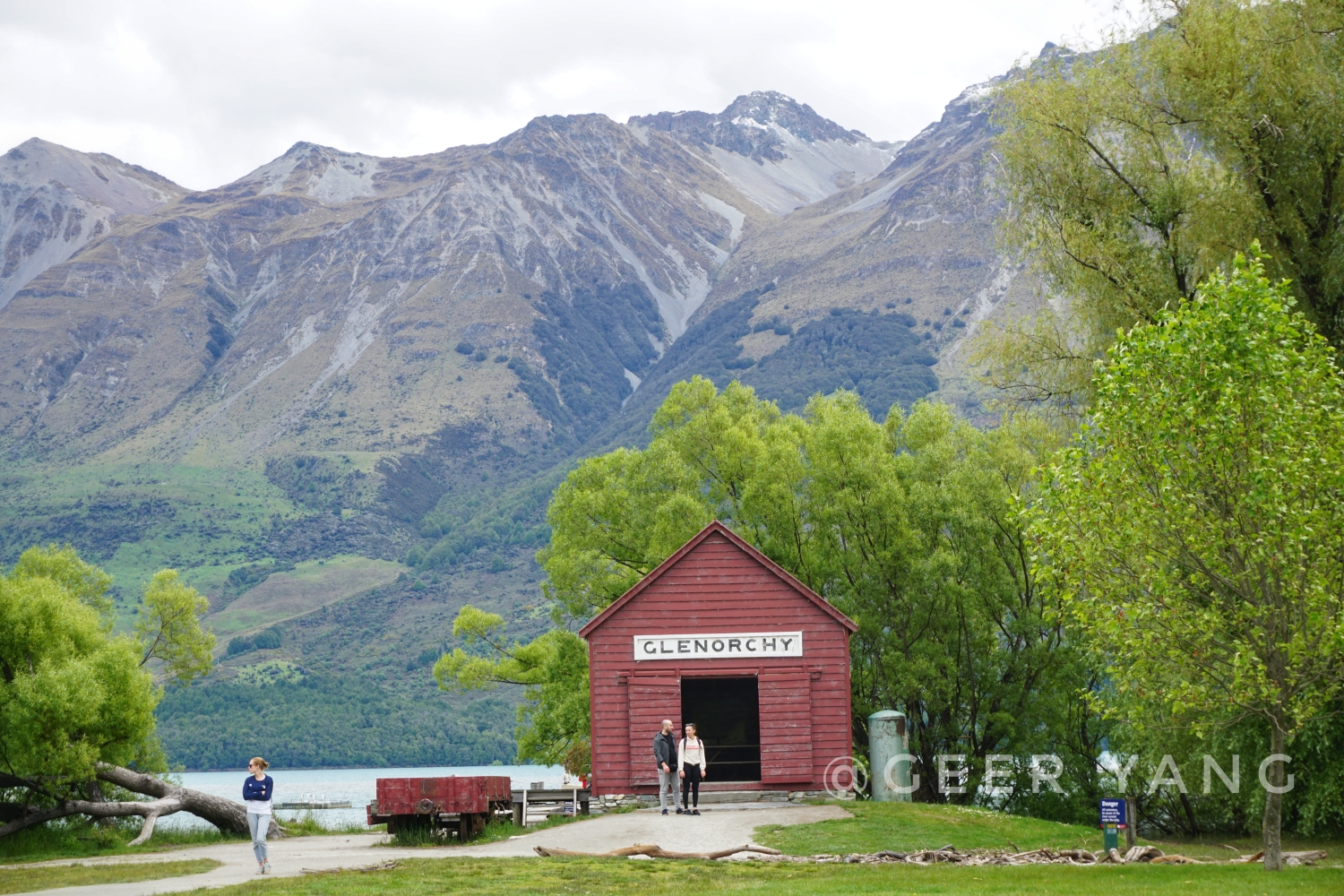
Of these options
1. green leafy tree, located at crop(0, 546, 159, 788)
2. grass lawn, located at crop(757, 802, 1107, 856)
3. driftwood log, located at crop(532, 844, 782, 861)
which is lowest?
grass lawn, located at crop(757, 802, 1107, 856)

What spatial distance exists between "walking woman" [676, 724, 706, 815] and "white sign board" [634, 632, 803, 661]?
277 centimetres

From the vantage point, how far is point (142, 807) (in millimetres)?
27188

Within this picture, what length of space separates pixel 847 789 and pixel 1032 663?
12.8 m

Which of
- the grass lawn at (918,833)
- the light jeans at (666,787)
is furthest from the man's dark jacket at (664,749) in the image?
the grass lawn at (918,833)

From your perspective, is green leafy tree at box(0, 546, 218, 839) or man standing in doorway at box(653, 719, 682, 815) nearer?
man standing in doorway at box(653, 719, 682, 815)

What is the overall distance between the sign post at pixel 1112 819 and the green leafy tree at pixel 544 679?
20.5 meters

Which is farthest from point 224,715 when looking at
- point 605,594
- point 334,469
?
point 605,594

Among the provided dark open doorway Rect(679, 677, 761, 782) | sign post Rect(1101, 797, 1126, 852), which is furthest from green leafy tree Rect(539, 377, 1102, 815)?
sign post Rect(1101, 797, 1126, 852)

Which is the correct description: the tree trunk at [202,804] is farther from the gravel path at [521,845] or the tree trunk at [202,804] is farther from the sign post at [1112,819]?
the sign post at [1112,819]

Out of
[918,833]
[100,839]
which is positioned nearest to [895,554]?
[918,833]

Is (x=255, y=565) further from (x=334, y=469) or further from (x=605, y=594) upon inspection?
(x=605, y=594)

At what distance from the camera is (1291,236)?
73.7 feet

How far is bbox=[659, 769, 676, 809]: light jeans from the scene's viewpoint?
82.7 feet

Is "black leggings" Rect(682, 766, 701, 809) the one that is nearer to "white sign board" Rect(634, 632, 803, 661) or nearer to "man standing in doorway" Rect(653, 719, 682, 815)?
"man standing in doorway" Rect(653, 719, 682, 815)
